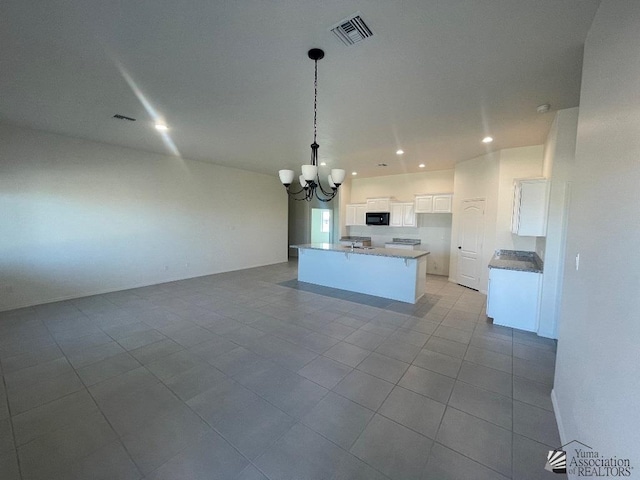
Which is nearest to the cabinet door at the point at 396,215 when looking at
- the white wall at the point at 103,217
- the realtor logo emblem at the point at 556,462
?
the white wall at the point at 103,217

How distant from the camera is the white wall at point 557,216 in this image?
3162 mm

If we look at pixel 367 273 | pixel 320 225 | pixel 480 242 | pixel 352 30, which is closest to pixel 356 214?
pixel 320 225

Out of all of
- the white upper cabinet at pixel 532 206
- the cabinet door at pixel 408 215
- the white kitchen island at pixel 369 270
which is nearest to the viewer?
the white upper cabinet at pixel 532 206

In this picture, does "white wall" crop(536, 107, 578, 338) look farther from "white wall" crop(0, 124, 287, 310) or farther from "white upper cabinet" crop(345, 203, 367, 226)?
"white wall" crop(0, 124, 287, 310)

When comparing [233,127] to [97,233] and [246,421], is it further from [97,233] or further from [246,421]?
[246,421]

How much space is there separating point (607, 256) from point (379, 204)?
664cm

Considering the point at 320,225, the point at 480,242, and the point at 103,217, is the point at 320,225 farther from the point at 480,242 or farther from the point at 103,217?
the point at 103,217

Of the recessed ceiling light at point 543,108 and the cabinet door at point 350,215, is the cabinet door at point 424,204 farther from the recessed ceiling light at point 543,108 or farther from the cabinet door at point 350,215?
the recessed ceiling light at point 543,108

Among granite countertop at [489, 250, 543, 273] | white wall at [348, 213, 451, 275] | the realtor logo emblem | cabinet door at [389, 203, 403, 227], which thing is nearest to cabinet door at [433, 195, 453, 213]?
white wall at [348, 213, 451, 275]

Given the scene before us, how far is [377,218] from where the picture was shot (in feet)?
25.5

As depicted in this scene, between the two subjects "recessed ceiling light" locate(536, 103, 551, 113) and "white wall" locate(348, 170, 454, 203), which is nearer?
"recessed ceiling light" locate(536, 103, 551, 113)

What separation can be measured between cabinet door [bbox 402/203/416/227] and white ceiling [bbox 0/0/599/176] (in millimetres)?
3093

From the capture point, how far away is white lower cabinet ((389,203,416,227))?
7285mm

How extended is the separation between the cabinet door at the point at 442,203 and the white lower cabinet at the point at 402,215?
0.63m
